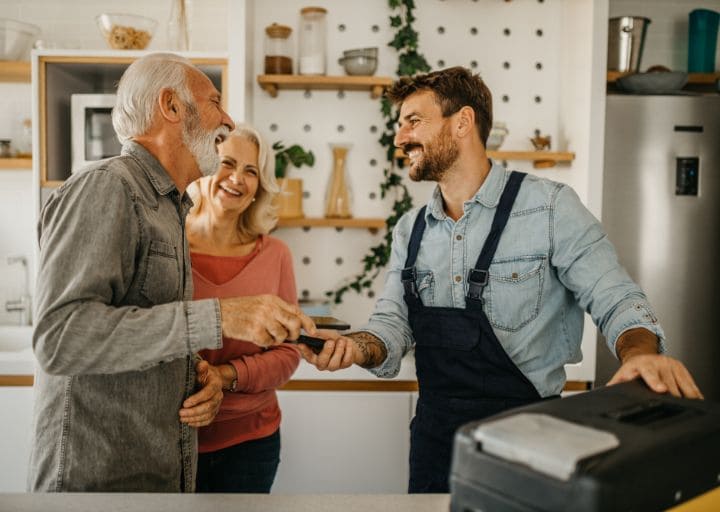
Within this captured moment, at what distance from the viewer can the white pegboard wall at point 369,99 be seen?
3236mm

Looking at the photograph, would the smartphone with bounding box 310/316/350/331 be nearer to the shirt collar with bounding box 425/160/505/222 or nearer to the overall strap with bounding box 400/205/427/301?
the overall strap with bounding box 400/205/427/301

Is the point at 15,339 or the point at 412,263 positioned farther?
the point at 15,339

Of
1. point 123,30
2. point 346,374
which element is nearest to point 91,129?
point 123,30

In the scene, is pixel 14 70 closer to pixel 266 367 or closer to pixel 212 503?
pixel 266 367

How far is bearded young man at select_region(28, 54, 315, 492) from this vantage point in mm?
1157

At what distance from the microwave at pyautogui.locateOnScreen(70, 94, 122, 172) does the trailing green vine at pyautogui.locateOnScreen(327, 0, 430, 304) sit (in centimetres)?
122

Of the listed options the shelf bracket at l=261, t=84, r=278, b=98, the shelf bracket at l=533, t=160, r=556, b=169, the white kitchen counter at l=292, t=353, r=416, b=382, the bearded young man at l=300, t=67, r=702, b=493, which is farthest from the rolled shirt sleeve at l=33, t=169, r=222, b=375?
the shelf bracket at l=533, t=160, r=556, b=169

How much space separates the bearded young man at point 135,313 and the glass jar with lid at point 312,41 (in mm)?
1600

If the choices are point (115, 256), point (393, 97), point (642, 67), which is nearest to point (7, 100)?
point (393, 97)

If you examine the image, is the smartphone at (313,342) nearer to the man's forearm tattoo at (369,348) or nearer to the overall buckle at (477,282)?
the man's forearm tattoo at (369,348)

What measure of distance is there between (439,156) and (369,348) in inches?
22.1

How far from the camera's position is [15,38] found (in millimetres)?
2924

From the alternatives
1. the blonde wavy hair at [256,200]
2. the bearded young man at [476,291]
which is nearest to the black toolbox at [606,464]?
the bearded young man at [476,291]

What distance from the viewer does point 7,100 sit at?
326 centimetres
